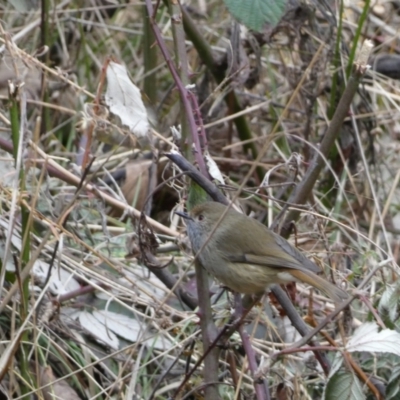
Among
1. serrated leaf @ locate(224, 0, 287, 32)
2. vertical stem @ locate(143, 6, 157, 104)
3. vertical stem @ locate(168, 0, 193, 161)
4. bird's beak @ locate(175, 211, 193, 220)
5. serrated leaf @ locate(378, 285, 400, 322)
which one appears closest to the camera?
vertical stem @ locate(168, 0, 193, 161)

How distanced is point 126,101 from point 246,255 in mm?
615

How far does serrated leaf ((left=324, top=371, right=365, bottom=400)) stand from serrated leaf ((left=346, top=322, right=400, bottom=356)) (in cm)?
9

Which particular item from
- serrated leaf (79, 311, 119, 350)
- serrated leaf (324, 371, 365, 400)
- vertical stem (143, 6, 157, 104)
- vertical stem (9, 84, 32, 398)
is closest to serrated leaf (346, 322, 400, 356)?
serrated leaf (324, 371, 365, 400)

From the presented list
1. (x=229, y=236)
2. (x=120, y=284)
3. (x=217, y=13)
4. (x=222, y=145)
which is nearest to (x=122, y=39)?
(x=217, y=13)

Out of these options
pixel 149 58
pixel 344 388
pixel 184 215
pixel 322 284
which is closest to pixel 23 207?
pixel 184 215

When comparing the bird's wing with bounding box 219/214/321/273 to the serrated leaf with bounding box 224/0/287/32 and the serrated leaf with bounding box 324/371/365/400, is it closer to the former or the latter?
the serrated leaf with bounding box 324/371/365/400

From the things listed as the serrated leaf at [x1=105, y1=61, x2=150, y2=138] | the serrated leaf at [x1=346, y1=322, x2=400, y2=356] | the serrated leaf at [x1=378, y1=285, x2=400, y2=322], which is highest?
the serrated leaf at [x1=105, y1=61, x2=150, y2=138]

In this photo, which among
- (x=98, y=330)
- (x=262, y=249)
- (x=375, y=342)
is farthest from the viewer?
(x=98, y=330)

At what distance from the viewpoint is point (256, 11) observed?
8.39 feet

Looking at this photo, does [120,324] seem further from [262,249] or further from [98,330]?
[262,249]

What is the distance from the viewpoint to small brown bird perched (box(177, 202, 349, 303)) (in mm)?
2373

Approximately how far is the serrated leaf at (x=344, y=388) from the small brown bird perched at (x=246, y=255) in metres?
0.30

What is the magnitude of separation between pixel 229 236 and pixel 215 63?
1.43 m

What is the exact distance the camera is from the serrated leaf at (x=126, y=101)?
2623 millimetres
